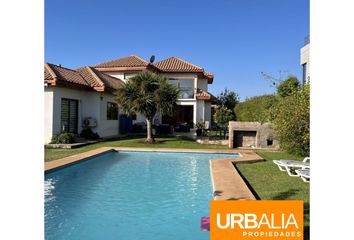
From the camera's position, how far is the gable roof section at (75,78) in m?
20.3

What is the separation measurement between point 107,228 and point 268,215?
11.9 feet

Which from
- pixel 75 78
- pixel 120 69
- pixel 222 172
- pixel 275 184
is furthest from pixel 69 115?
pixel 275 184

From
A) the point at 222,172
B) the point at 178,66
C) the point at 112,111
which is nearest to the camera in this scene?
the point at 222,172

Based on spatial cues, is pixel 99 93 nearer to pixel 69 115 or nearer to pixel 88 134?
pixel 69 115

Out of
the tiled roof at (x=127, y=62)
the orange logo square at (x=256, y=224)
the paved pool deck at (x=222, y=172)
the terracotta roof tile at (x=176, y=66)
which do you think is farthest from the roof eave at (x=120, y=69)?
the orange logo square at (x=256, y=224)

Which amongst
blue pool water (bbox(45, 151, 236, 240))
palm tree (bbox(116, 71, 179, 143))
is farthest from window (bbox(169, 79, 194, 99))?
blue pool water (bbox(45, 151, 236, 240))

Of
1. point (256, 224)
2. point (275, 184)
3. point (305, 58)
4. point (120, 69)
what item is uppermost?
point (305, 58)

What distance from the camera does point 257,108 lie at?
23.3 meters

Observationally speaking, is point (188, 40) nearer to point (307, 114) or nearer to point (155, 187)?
point (307, 114)

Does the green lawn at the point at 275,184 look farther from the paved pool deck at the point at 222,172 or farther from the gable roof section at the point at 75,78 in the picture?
the gable roof section at the point at 75,78

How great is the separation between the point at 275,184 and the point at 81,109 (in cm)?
1806

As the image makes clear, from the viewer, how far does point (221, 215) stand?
6082 mm

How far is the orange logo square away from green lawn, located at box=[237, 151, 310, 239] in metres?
0.36
